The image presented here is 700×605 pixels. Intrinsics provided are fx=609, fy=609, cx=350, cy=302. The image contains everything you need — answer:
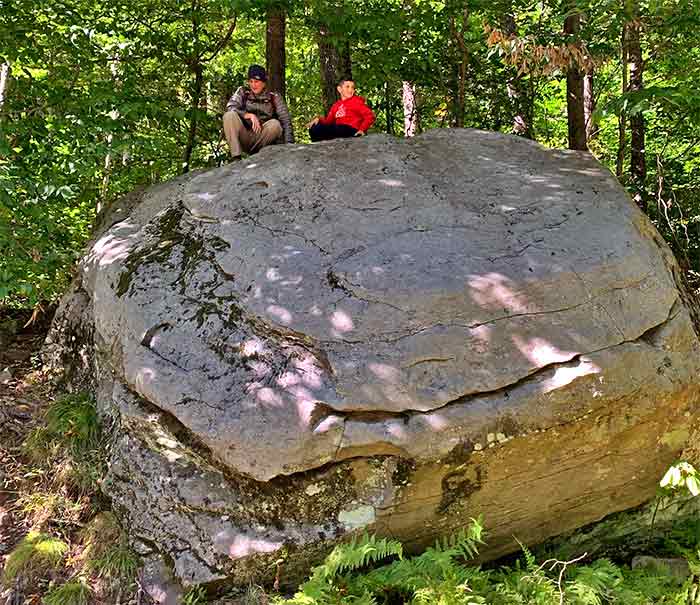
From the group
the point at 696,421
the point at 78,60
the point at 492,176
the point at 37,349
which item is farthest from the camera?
the point at 78,60

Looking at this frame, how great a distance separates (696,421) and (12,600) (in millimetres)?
5301

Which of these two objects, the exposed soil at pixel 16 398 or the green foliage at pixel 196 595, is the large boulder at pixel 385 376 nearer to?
the green foliage at pixel 196 595

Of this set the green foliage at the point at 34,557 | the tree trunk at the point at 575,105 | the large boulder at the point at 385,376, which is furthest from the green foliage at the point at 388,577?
the tree trunk at the point at 575,105

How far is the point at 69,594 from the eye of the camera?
13.9ft

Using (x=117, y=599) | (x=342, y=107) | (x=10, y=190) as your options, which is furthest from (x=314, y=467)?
(x=342, y=107)

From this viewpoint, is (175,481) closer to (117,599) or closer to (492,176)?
(117,599)

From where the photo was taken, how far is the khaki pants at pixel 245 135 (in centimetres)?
719

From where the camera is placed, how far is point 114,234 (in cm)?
611

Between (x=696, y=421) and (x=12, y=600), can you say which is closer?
(x=12, y=600)

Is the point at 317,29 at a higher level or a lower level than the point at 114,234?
higher

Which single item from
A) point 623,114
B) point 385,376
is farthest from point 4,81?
point 623,114

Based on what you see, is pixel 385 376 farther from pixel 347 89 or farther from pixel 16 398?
pixel 347 89

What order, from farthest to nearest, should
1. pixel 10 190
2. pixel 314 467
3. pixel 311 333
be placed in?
1. pixel 10 190
2. pixel 311 333
3. pixel 314 467

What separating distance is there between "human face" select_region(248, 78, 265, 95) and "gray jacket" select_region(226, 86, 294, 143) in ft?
0.14
